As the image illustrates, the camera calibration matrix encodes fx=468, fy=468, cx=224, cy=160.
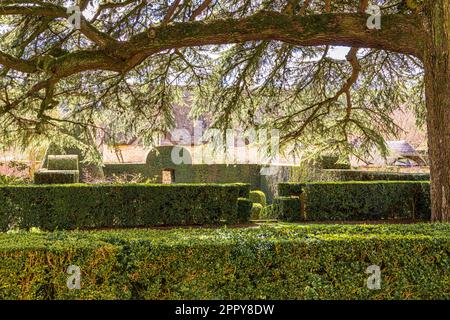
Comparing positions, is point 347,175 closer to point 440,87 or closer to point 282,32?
point 440,87

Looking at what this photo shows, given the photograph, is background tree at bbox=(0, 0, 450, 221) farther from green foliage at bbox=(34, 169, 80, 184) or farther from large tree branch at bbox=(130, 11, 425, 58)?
green foliage at bbox=(34, 169, 80, 184)

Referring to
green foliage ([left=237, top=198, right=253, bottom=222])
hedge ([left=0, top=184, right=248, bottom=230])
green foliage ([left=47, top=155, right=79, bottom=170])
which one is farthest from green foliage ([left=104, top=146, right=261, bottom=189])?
hedge ([left=0, top=184, right=248, bottom=230])

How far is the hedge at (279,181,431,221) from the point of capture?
11.4 m

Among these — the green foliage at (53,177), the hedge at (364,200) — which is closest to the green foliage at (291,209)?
the hedge at (364,200)

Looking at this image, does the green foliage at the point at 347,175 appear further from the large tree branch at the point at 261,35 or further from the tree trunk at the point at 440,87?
the large tree branch at the point at 261,35

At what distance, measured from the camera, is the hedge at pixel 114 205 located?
10477mm

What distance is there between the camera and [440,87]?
6262 mm

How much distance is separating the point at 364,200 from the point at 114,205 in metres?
6.01

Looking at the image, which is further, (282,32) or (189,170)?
(189,170)

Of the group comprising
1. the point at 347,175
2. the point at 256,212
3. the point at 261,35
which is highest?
the point at 261,35

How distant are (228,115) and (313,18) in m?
4.25

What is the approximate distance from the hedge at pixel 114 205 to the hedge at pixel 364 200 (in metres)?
1.97

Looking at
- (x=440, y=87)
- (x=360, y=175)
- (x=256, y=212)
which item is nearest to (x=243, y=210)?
(x=256, y=212)
